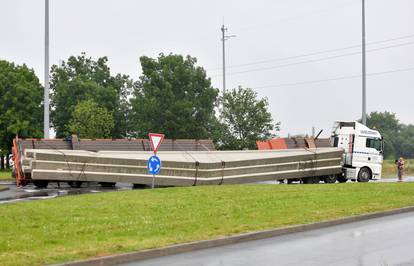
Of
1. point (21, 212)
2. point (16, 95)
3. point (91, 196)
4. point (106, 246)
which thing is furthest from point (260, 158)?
point (16, 95)

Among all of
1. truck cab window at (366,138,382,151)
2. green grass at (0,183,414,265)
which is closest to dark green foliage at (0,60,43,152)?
truck cab window at (366,138,382,151)

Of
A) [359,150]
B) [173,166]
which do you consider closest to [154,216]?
[173,166]

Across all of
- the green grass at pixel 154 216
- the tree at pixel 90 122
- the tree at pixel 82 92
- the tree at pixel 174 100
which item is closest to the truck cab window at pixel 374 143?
the green grass at pixel 154 216

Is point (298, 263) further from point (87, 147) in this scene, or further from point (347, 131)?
point (347, 131)

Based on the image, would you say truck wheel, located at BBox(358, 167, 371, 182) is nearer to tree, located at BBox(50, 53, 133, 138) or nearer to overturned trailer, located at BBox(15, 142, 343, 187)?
overturned trailer, located at BBox(15, 142, 343, 187)

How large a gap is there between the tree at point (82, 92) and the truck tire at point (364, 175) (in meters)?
33.6

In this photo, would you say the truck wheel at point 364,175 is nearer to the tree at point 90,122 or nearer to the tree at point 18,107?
the tree at point 90,122

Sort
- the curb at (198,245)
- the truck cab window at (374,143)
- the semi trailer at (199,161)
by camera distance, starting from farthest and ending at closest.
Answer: the truck cab window at (374,143) < the semi trailer at (199,161) < the curb at (198,245)

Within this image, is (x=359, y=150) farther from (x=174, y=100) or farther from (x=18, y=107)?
(x=18, y=107)

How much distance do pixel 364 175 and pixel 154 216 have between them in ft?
72.8

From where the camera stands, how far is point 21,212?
578 inches

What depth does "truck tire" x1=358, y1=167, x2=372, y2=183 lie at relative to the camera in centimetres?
3387

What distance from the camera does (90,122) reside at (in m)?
51.5

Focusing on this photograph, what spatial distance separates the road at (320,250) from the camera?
9.52m
